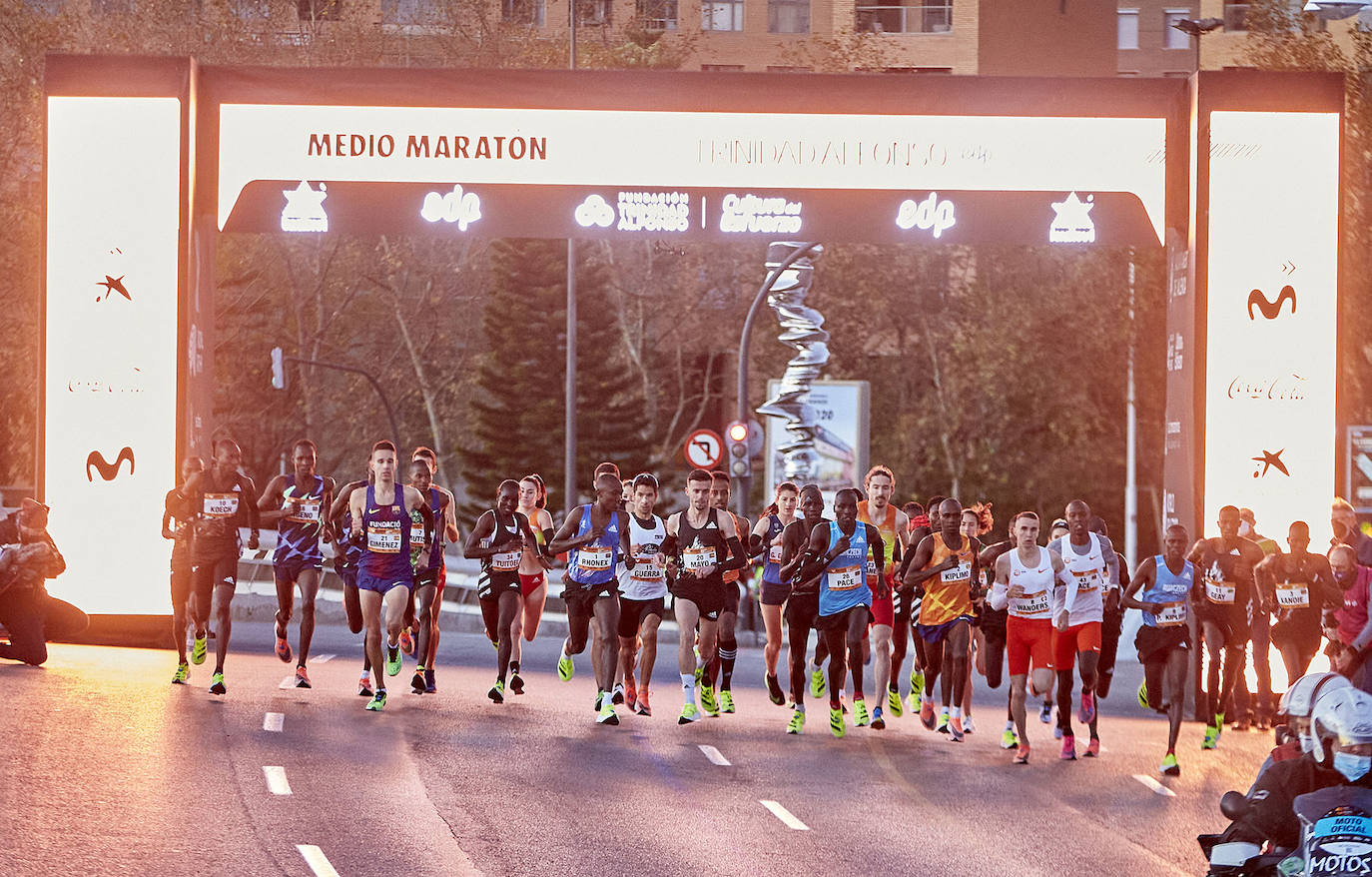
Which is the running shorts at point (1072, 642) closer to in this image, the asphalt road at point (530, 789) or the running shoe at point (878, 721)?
the asphalt road at point (530, 789)

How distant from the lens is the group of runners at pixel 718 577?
1622 centimetres

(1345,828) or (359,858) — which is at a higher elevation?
(1345,828)

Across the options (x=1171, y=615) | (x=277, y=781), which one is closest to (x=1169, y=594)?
(x=1171, y=615)

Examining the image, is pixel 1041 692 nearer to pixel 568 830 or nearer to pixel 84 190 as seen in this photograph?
pixel 568 830

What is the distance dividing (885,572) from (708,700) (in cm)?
173

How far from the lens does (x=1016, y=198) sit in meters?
20.0

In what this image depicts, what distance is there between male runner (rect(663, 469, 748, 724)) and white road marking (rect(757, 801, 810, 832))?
371 cm

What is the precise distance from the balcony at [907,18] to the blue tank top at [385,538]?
53694mm

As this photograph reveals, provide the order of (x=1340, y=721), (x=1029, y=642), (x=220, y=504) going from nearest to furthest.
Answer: (x=1340, y=721) → (x=1029, y=642) → (x=220, y=504)

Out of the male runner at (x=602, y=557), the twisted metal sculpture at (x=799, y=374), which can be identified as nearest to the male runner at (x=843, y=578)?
the male runner at (x=602, y=557)

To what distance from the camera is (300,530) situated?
1752 centimetres

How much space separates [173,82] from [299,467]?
4295 mm

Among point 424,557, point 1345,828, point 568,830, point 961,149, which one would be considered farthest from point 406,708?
point 1345,828

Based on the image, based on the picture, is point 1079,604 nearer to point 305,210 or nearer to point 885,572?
point 885,572
